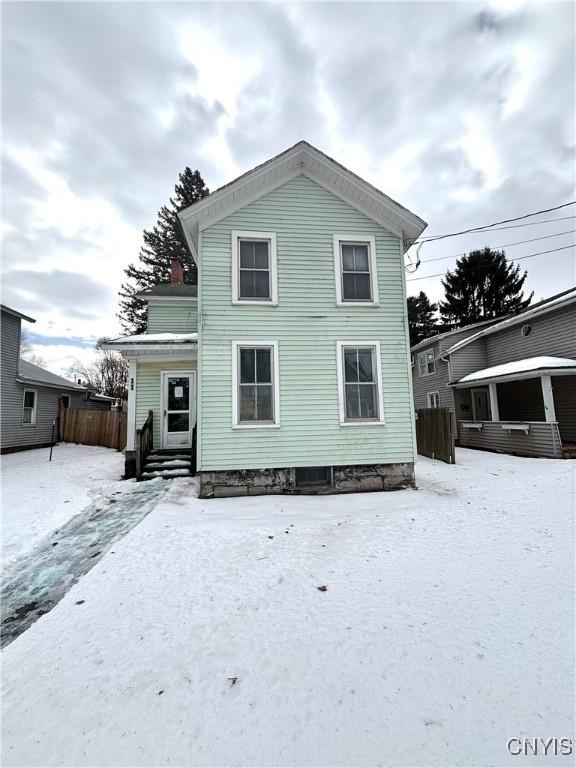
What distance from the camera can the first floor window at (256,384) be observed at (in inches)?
284

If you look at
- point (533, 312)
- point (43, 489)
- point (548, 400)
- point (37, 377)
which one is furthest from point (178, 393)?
point (533, 312)

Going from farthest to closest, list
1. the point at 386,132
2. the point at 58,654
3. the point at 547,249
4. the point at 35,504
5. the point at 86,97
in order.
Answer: the point at 547,249
the point at 386,132
the point at 86,97
the point at 35,504
the point at 58,654

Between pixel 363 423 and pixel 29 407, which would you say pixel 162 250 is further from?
pixel 363 423

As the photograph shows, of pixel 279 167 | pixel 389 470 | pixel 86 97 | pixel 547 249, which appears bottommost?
pixel 389 470

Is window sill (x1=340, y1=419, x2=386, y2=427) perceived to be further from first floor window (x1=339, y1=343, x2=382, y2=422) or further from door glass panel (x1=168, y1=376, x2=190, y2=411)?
door glass panel (x1=168, y1=376, x2=190, y2=411)

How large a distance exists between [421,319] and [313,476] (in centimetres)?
2739

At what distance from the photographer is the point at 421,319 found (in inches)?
1203

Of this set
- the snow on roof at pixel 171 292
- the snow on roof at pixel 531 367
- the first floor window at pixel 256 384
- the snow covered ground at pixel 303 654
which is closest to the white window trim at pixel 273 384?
the first floor window at pixel 256 384

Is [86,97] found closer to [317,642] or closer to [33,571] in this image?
[33,571]

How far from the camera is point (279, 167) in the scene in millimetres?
7523

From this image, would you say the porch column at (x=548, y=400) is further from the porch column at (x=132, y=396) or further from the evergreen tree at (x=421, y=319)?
the evergreen tree at (x=421, y=319)

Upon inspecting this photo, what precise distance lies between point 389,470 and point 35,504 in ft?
→ 24.6

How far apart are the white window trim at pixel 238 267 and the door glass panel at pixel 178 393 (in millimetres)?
3518

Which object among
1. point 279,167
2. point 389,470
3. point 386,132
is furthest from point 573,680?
point 386,132
